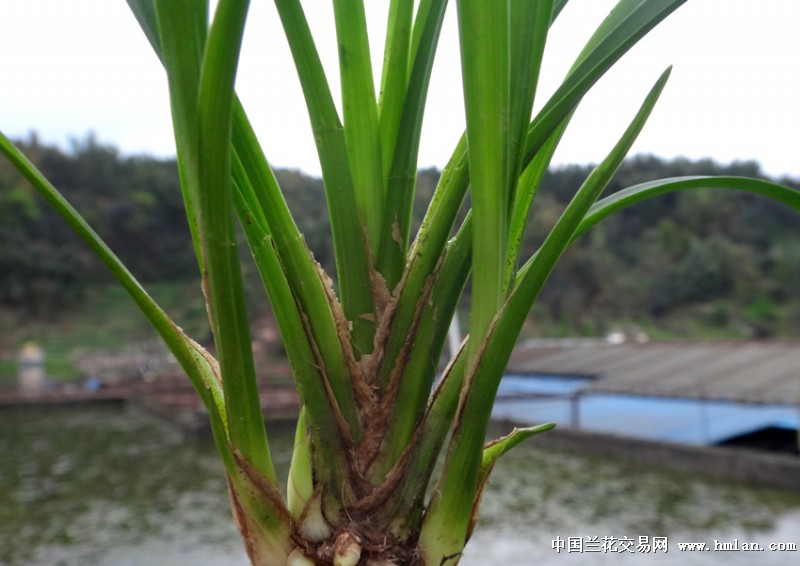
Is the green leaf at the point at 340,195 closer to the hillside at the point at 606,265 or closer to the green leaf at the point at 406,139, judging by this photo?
the green leaf at the point at 406,139

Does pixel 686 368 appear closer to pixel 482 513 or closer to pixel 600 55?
pixel 482 513

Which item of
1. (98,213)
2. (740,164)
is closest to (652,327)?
(740,164)

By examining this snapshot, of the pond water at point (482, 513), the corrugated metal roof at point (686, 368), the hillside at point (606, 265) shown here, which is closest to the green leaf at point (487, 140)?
the pond water at point (482, 513)

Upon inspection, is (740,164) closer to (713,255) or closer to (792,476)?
(713,255)

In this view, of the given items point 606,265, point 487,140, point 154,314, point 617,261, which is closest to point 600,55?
point 487,140

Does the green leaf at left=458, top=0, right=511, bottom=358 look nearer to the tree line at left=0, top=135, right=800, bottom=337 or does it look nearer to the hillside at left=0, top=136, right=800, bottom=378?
the hillside at left=0, top=136, right=800, bottom=378
